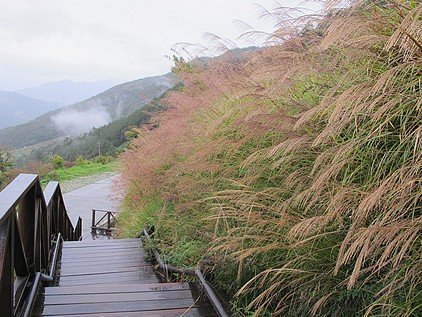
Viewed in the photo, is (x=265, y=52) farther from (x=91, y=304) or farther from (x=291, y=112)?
(x=91, y=304)

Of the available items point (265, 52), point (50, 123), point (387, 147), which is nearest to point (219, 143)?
point (265, 52)

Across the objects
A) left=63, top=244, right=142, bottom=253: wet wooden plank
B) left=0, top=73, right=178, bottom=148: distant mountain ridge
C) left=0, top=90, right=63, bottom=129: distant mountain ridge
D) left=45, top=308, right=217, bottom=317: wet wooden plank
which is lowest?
left=63, top=244, right=142, bottom=253: wet wooden plank

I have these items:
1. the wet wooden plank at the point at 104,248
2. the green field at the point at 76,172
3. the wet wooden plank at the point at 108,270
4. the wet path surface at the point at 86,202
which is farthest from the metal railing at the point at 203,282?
the green field at the point at 76,172

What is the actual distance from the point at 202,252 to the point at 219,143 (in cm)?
76

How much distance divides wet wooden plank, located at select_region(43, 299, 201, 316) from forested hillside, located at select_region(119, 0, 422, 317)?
0.88ft

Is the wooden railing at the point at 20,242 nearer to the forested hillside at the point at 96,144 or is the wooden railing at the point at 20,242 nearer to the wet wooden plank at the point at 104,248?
the wet wooden plank at the point at 104,248

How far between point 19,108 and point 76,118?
96237 mm

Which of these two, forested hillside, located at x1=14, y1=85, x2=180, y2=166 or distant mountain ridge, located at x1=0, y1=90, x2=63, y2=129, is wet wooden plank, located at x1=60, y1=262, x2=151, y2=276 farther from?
distant mountain ridge, located at x1=0, y1=90, x2=63, y2=129

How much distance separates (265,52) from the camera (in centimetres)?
271

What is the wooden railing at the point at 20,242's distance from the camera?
1895 mm

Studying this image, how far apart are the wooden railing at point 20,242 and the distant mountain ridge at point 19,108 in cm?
14689

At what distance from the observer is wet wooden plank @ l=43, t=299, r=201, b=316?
2.38 m

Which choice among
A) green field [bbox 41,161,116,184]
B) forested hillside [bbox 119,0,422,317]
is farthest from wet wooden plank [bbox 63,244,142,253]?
green field [bbox 41,161,116,184]

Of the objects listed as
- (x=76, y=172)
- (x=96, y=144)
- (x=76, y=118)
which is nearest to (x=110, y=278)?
(x=76, y=172)
